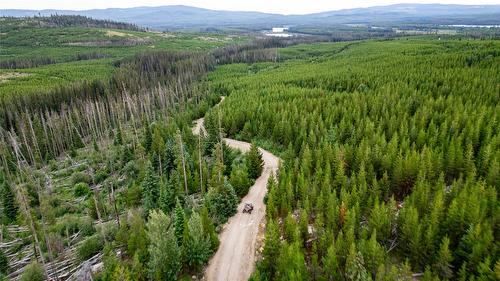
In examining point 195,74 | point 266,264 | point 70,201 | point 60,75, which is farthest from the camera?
point 195,74

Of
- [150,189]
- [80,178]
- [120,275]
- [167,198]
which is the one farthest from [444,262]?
[80,178]

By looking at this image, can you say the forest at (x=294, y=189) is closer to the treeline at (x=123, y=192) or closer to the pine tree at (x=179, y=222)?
the pine tree at (x=179, y=222)

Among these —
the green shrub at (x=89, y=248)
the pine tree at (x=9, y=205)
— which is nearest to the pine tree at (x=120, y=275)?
the green shrub at (x=89, y=248)

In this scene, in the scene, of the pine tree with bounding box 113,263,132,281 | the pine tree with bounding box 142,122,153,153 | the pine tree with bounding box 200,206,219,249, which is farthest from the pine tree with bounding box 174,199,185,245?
the pine tree with bounding box 142,122,153,153

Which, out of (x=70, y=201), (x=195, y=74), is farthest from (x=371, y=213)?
(x=195, y=74)

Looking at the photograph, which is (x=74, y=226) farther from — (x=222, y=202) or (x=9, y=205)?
(x=222, y=202)

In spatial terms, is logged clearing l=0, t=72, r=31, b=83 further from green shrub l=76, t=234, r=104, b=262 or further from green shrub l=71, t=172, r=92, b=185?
green shrub l=76, t=234, r=104, b=262

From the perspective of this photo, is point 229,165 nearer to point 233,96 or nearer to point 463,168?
point 463,168
